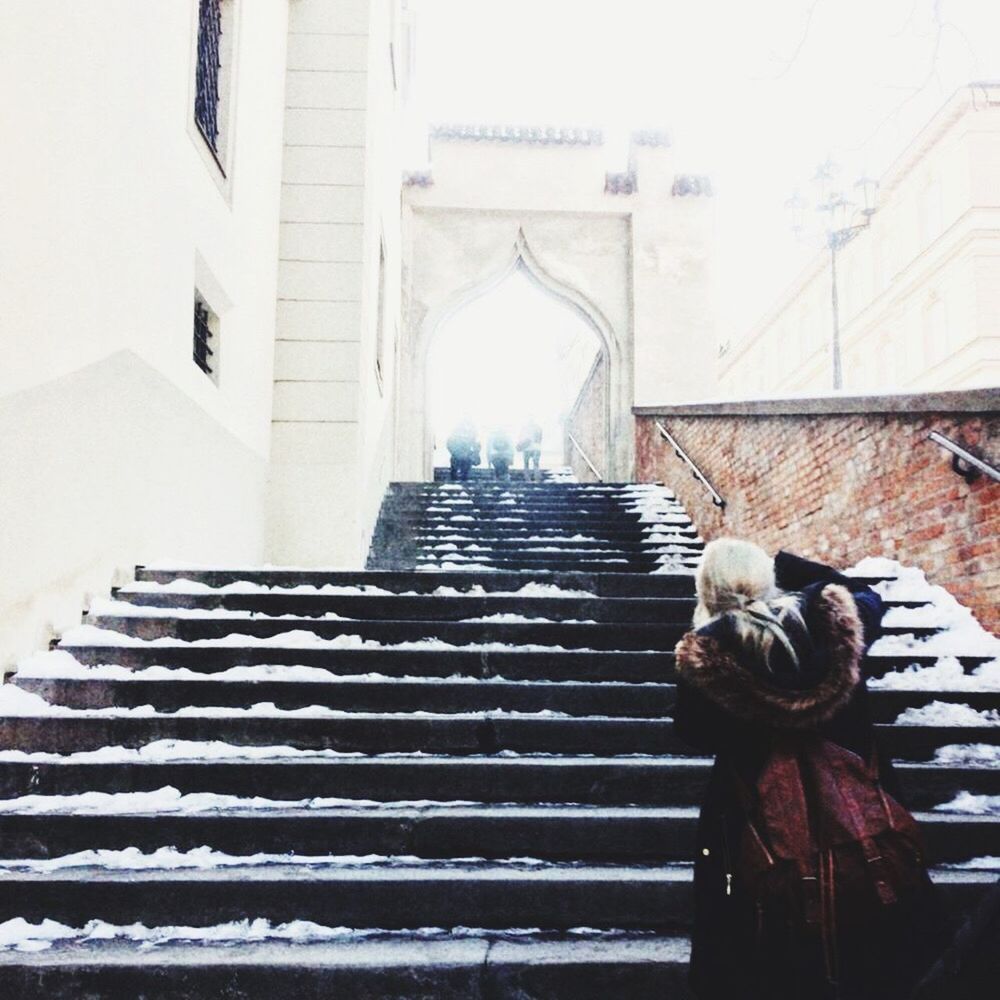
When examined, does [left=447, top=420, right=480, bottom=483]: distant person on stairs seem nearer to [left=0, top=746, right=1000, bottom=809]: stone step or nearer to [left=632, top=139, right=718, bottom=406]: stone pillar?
[left=632, top=139, right=718, bottom=406]: stone pillar

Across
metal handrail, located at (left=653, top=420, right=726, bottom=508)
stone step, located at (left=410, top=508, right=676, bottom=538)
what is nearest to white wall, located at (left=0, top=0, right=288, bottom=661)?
stone step, located at (left=410, top=508, right=676, bottom=538)

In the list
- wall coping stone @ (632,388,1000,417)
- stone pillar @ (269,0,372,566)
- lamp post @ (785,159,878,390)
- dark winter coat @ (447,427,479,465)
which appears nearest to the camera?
wall coping stone @ (632,388,1000,417)

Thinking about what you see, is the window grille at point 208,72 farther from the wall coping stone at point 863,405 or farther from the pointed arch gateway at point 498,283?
the pointed arch gateway at point 498,283

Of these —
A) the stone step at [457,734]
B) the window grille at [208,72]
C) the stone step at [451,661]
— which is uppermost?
the window grille at [208,72]

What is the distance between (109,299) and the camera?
4.74 metres

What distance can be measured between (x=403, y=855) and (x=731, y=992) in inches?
59.8

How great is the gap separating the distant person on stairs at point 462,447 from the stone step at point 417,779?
33.3 feet

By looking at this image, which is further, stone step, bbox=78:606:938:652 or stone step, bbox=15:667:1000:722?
stone step, bbox=78:606:938:652

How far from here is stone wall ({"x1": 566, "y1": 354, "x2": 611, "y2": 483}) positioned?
15078mm

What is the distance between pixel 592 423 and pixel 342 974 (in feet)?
47.5

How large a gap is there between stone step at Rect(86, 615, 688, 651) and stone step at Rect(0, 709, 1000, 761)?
33.3 inches

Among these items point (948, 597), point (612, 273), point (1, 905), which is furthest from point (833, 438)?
point (612, 273)

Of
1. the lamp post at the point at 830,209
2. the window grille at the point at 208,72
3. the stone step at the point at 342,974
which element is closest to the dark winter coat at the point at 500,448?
the lamp post at the point at 830,209

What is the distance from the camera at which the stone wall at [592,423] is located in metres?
15.1
